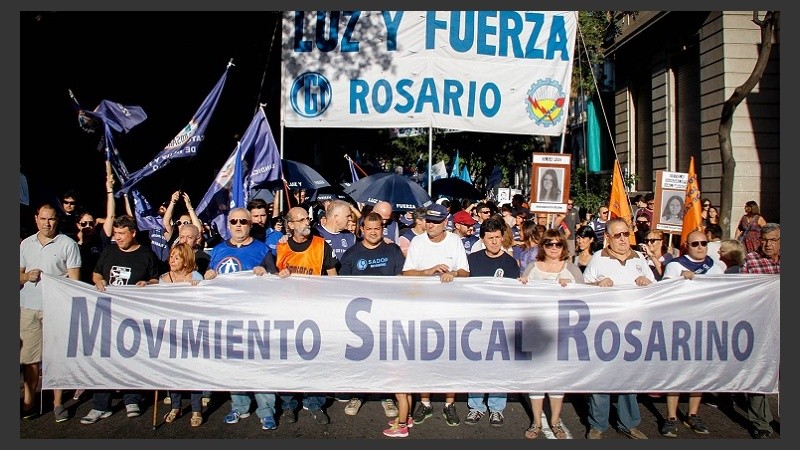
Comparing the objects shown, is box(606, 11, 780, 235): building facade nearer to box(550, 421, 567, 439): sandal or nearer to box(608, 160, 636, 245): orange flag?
box(608, 160, 636, 245): orange flag

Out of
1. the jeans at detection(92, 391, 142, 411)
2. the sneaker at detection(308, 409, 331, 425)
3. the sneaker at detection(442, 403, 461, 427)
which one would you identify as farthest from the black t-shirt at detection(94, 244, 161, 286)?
the sneaker at detection(442, 403, 461, 427)

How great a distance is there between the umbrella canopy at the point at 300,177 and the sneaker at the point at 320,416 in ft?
19.3

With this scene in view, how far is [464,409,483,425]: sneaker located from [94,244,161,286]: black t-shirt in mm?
3035

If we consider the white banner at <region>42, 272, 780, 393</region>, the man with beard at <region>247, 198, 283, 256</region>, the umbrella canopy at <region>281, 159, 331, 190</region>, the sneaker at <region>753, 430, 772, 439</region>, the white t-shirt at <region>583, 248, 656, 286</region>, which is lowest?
the sneaker at <region>753, 430, 772, 439</region>

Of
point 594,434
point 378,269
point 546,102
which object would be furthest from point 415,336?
point 546,102

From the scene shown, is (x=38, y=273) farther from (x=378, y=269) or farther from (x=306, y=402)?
(x=378, y=269)

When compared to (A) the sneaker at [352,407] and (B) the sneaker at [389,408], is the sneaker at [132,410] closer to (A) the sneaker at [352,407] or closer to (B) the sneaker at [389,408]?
(A) the sneaker at [352,407]

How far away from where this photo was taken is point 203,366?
5.88 metres

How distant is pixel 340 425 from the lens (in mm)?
6043

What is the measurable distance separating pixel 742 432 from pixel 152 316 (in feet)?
16.8

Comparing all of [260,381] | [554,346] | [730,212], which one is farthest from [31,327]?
[730,212]

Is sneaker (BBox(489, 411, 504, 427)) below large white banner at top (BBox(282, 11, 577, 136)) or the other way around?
below

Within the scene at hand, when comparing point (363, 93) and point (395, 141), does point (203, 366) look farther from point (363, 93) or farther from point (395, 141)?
point (395, 141)

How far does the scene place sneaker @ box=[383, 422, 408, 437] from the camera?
228 inches
